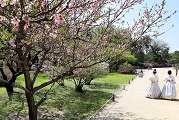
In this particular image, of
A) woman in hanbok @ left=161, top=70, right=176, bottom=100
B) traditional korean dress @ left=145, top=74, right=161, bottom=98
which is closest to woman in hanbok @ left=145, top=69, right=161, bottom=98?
traditional korean dress @ left=145, top=74, right=161, bottom=98

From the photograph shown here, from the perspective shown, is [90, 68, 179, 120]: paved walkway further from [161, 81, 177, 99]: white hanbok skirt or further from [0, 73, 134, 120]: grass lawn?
[0, 73, 134, 120]: grass lawn

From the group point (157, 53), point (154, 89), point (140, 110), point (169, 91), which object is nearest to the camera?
point (140, 110)

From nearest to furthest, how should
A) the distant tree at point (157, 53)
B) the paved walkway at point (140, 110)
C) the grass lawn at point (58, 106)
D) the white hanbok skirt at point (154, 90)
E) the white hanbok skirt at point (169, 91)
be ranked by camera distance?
1. the paved walkway at point (140, 110)
2. the grass lawn at point (58, 106)
3. the white hanbok skirt at point (169, 91)
4. the white hanbok skirt at point (154, 90)
5. the distant tree at point (157, 53)

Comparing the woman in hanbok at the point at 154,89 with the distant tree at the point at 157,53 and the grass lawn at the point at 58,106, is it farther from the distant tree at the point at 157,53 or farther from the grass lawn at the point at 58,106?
the distant tree at the point at 157,53

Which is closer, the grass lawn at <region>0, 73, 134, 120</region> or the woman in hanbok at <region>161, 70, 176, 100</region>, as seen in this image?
the grass lawn at <region>0, 73, 134, 120</region>

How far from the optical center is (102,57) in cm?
806

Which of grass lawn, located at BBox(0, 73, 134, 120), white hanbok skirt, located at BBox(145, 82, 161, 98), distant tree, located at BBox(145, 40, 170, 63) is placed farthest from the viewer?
distant tree, located at BBox(145, 40, 170, 63)

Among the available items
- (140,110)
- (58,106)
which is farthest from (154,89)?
(58,106)

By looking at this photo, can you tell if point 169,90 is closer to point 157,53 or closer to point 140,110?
point 140,110

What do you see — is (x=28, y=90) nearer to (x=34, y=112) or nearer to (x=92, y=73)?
(x=34, y=112)

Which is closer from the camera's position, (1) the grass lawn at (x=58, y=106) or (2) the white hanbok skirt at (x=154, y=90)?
(1) the grass lawn at (x=58, y=106)

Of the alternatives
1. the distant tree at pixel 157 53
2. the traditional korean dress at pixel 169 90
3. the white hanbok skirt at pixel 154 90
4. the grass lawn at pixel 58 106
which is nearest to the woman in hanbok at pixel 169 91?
the traditional korean dress at pixel 169 90

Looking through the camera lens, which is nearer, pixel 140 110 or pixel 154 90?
pixel 140 110

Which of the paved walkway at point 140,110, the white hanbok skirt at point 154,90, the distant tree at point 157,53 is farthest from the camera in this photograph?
the distant tree at point 157,53
